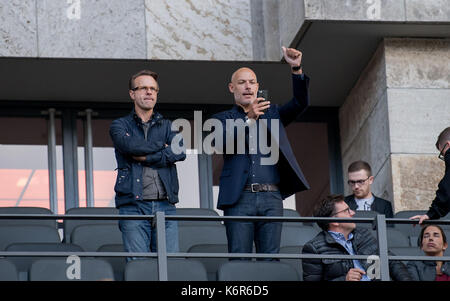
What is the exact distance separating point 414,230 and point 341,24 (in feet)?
7.03

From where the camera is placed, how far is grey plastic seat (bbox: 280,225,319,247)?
10.6 metres

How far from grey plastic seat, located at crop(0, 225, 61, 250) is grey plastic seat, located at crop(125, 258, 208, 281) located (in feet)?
5.35

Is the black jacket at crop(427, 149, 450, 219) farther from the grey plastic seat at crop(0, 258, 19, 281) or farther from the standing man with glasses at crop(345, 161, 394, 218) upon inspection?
the grey plastic seat at crop(0, 258, 19, 281)

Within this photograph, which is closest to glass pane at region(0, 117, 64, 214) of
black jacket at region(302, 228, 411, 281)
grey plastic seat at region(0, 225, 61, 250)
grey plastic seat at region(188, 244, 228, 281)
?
grey plastic seat at region(0, 225, 61, 250)

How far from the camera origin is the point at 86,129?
13.8 metres

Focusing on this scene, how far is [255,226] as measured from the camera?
912 centimetres

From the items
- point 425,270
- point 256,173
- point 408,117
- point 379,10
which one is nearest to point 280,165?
point 256,173

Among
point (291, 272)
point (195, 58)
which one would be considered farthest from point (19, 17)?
point (291, 272)

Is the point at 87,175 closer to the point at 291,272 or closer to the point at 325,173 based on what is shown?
the point at 325,173

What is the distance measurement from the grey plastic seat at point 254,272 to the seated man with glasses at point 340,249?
7.1 inches

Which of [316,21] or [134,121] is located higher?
[316,21]

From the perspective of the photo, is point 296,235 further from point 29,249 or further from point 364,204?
point 29,249

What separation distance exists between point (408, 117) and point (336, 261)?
391 centimetres

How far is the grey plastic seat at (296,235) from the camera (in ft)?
34.9
